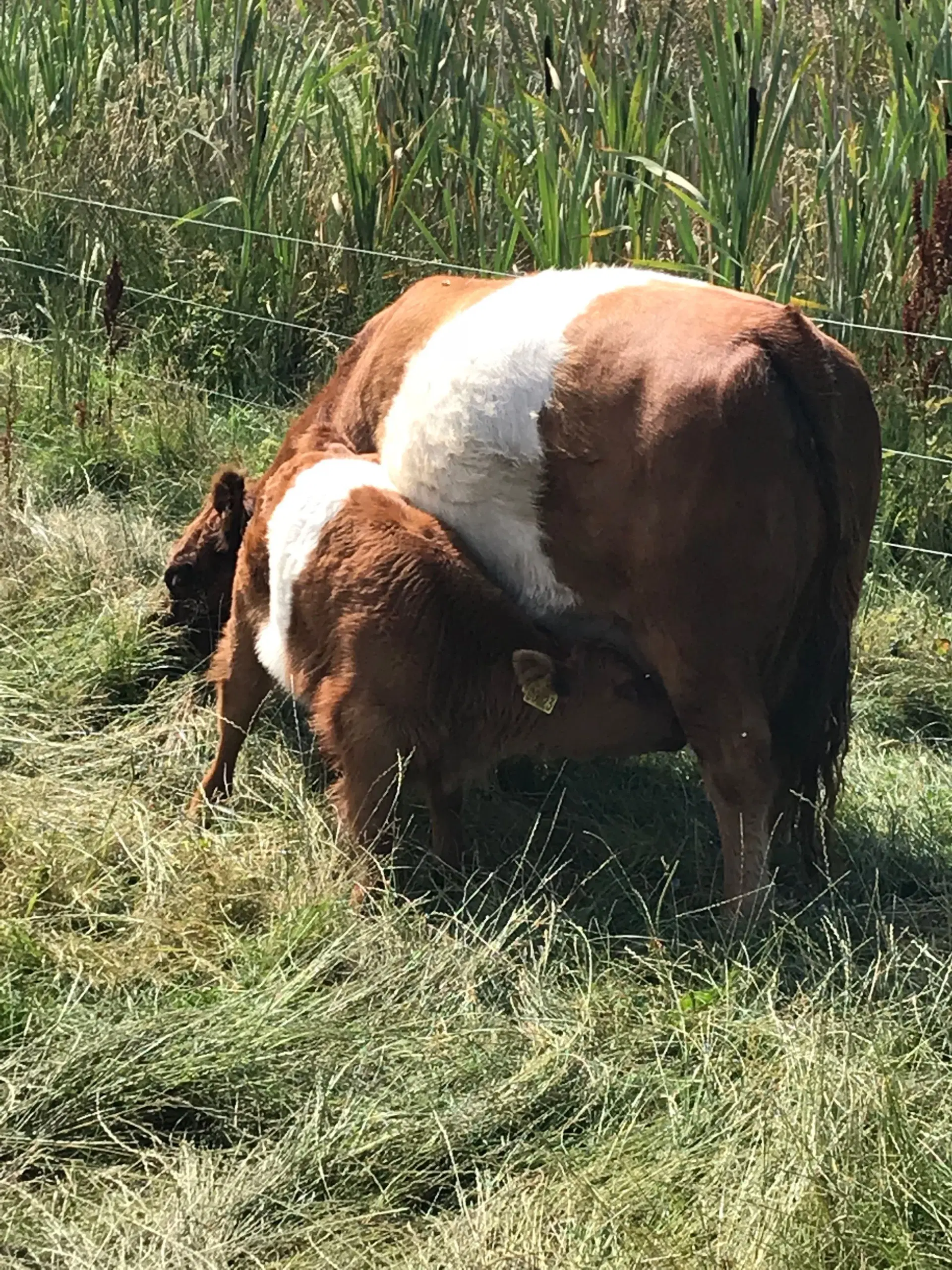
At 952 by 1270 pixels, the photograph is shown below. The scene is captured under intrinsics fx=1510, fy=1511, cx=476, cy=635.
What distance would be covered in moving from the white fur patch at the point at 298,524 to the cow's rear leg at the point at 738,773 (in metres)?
1.02

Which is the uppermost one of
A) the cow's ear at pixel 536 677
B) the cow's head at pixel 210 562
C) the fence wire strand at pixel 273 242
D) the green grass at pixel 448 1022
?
the fence wire strand at pixel 273 242

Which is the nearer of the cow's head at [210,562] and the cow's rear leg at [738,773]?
the cow's rear leg at [738,773]

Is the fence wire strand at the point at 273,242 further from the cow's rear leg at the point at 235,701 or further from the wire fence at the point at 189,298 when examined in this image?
the cow's rear leg at the point at 235,701

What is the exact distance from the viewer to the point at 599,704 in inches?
146

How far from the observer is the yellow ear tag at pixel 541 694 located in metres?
3.56

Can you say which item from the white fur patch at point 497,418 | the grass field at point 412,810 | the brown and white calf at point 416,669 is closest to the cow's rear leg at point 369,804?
the brown and white calf at point 416,669

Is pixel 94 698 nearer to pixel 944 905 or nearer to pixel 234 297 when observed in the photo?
pixel 944 905

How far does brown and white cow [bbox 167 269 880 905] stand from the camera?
334cm

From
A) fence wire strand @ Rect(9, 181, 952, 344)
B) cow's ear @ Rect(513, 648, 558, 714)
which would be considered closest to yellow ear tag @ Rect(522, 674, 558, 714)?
cow's ear @ Rect(513, 648, 558, 714)

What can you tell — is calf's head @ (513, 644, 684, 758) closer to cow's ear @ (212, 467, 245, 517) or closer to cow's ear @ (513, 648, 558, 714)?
cow's ear @ (513, 648, 558, 714)

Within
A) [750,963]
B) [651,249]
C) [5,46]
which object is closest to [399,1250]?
[750,963]

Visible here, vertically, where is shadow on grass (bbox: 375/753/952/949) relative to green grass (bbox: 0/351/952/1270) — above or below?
below

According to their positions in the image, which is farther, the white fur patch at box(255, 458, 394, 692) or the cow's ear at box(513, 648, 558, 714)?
the white fur patch at box(255, 458, 394, 692)

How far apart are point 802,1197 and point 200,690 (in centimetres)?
269
